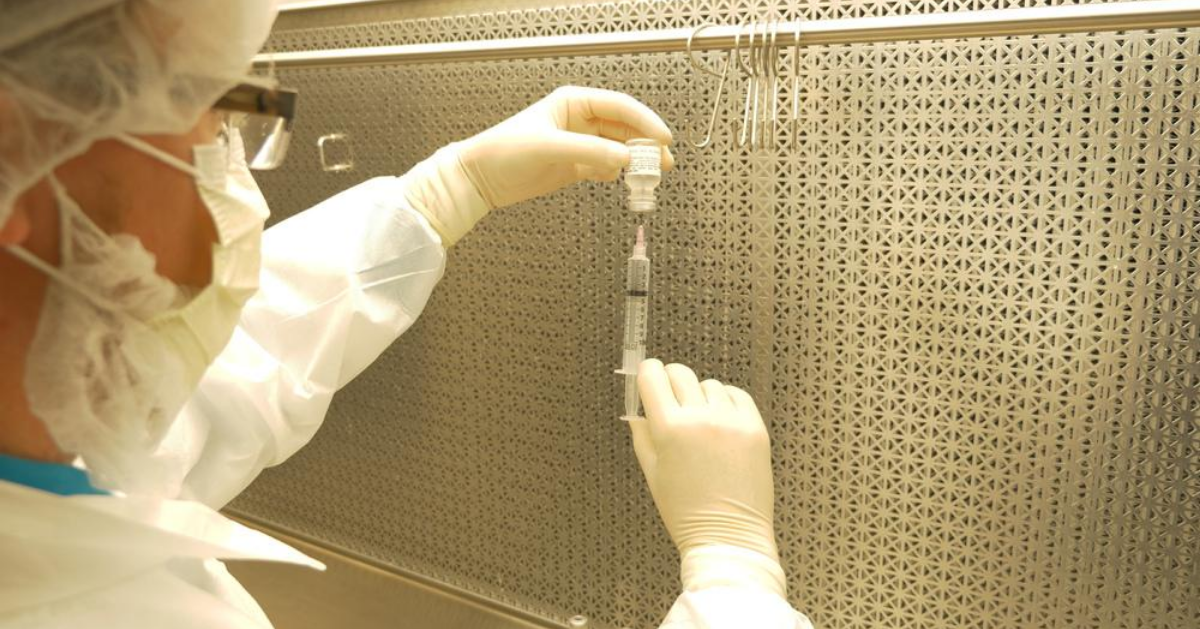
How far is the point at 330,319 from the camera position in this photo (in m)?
1.00

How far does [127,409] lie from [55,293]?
106 millimetres

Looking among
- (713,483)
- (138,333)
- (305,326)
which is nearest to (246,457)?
(305,326)

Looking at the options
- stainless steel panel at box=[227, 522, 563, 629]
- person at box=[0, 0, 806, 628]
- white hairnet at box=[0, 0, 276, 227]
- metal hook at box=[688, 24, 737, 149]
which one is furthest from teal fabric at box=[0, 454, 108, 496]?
stainless steel panel at box=[227, 522, 563, 629]

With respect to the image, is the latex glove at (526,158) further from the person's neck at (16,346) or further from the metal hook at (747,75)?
the person's neck at (16,346)

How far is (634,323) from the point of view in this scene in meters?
1.09

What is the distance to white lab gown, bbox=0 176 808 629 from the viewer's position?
56 cm

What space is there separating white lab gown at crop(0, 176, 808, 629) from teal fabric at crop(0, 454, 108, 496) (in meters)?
0.01

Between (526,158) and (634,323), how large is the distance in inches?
9.3

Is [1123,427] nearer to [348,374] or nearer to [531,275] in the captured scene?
[531,275]

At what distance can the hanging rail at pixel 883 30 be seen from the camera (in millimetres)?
758

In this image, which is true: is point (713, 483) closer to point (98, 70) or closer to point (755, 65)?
point (755, 65)

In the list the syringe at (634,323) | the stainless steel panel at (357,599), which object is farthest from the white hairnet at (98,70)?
the stainless steel panel at (357,599)

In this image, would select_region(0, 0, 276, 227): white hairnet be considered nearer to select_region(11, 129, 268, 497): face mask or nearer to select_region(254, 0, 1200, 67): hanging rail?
select_region(11, 129, 268, 497): face mask

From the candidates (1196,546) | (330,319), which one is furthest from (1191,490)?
(330,319)
